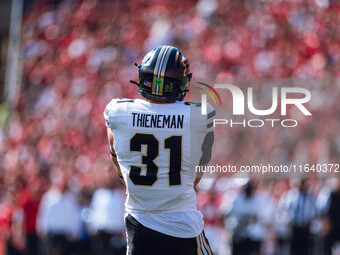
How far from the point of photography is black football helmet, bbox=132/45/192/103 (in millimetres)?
3797

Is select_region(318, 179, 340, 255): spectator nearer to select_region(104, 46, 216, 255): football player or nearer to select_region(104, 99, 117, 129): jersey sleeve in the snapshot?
select_region(104, 46, 216, 255): football player

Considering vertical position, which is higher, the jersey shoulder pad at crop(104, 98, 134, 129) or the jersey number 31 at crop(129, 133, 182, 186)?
the jersey shoulder pad at crop(104, 98, 134, 129)

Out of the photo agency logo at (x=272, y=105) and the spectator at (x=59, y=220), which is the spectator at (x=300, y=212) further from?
the spectator at (x=59, y=220)

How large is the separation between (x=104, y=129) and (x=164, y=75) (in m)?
11.4

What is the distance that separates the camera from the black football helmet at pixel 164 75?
12.5 feet

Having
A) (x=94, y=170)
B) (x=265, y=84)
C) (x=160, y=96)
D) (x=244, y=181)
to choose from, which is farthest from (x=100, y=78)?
(x=160, y=96)

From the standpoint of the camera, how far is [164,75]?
379cm

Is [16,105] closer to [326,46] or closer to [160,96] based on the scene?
[326,46]

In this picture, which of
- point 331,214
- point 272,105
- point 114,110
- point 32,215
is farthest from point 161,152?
point 32,215

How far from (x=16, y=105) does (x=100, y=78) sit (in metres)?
2.62

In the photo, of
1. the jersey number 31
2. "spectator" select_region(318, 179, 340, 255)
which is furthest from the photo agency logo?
the jersey number 31

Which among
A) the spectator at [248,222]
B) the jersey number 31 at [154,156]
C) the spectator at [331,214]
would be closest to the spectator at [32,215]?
the spectator at [248,222]

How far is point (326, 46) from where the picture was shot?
496 inches

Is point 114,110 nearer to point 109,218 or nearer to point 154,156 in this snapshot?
point 154,156
